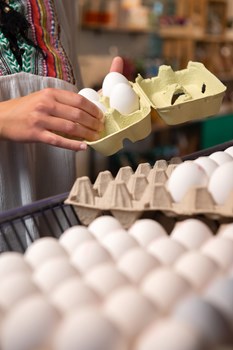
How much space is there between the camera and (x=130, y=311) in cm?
44

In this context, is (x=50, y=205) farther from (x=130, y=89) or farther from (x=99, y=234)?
(x=130, y=89)

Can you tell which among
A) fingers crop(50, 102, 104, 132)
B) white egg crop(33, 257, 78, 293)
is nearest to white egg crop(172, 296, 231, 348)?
white egg crop(33, 257, 78, 293)

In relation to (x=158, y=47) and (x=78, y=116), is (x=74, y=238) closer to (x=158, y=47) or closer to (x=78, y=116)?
(x=78, y=116)

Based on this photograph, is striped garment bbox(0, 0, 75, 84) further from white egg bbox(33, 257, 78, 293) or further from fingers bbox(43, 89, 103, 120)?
white egg bbox(33, 257, 78, 293)

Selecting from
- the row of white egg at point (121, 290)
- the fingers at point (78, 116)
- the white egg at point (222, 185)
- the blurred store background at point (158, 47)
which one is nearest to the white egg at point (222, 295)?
the row of white egg at point (121, 290)

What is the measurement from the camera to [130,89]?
910 millimetres

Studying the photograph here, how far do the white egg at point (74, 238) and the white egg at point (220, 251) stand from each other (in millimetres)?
120

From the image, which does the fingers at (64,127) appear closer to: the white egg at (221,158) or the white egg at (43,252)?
the white egg at (221,158)

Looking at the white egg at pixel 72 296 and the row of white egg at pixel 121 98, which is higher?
the row of white egg at pixel 121 98

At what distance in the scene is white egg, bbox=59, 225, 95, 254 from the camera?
59 centimetres

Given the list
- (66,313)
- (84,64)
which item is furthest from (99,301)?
(84,64)

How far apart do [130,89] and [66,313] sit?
52 centimetres

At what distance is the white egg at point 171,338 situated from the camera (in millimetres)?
409

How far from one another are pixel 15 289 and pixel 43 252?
80 millimetres
